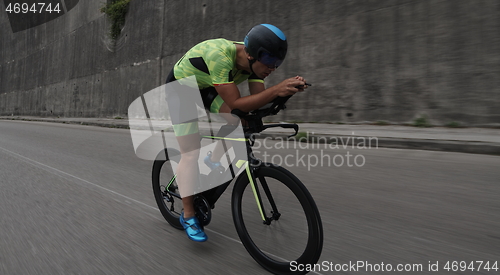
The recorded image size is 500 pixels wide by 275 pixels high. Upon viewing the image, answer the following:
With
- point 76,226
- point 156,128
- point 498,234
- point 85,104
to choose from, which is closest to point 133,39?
point 85,104

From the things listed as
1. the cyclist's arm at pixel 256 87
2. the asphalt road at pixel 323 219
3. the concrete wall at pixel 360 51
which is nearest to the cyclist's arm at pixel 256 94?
the cyclist's arm at pixel 256 87

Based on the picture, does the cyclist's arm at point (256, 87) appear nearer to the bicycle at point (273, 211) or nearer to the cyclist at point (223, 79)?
the cyclist at point (223, 79)

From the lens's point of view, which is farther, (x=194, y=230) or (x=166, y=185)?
(x=166, y=185)

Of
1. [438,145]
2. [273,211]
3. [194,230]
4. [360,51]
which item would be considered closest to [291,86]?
[273,211]

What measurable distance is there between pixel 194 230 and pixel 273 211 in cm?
71

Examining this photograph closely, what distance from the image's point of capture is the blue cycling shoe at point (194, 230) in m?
2.60

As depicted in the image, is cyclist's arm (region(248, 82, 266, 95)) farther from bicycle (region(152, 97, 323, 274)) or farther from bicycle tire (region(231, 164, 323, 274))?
bicycle tire (region(231, 164, 323, 274))

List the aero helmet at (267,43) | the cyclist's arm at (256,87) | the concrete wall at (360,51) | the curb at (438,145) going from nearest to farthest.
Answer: the aero helmet at (267,43) < the cyclist's arm at (256,87) < the curb at (438,145) < the concrete wall at (360,51)

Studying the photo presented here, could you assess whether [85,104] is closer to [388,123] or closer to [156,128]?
[156,128]

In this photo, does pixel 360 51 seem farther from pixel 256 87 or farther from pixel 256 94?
pixel 256 94

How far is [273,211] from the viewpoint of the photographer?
90.0 inches

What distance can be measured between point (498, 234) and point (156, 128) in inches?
484

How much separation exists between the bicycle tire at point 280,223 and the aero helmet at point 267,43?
677 mm

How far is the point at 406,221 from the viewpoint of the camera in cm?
306
